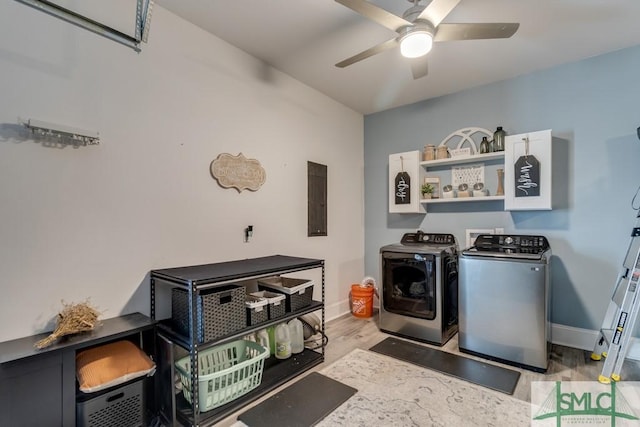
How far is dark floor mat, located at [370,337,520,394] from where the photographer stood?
2.23 meters

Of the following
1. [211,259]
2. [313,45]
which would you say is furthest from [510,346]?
[313,45]

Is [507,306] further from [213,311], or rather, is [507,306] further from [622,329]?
[213,311]

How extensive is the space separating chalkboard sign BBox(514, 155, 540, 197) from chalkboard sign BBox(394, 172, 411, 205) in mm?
1049

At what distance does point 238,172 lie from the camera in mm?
2592

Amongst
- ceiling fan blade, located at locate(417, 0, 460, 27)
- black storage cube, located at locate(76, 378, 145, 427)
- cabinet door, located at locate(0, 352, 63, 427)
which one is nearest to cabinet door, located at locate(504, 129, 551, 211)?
ceiling fan blade, located at locate(417, 0, 460, 27)

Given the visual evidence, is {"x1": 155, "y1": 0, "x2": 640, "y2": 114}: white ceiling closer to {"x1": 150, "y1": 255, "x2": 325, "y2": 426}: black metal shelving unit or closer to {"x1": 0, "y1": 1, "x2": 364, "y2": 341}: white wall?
{"x1": 0, "y1": 1, "x2": 364, "y2": 341}: white wall

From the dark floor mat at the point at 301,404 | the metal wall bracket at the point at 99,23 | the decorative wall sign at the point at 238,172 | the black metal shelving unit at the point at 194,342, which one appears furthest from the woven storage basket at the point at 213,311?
the metal wall bracket at the point at 99,23

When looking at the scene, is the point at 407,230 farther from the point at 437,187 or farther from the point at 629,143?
the point at 629,143

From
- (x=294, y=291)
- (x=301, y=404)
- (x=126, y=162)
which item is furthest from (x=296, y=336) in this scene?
(x=126, y=162)

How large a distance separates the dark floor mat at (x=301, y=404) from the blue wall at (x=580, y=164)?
2.24m

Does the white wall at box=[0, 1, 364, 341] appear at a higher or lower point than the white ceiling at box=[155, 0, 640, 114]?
lower

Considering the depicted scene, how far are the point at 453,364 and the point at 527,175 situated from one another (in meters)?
1.80

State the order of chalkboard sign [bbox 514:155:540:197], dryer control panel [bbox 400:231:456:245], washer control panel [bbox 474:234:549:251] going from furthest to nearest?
dryer control panel [bbox 400:231:456:245] → washer control panel [bbox 474:234:549:251] → chalkboard sign [bbox 514:155:540:197]

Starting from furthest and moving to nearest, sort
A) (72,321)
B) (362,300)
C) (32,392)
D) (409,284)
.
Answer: (362,300) < (409,284) < (72,321) < (32,392)
